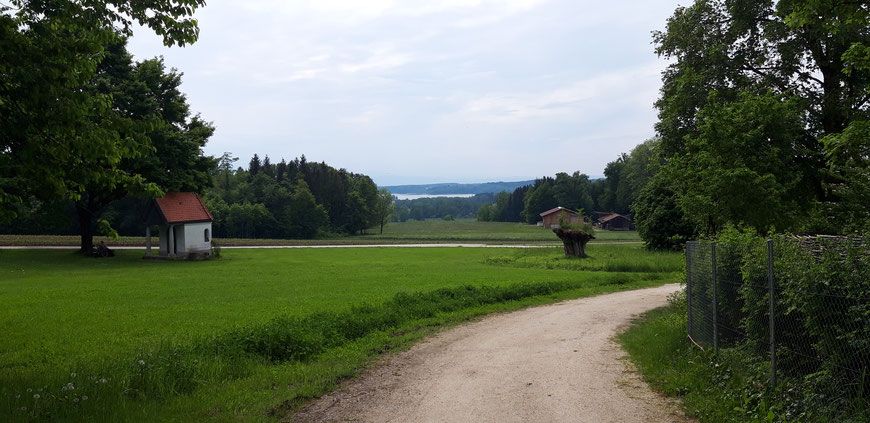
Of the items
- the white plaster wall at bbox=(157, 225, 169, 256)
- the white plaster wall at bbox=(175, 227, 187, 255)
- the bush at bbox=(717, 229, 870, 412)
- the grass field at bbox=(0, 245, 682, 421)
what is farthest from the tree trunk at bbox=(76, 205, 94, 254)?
the bush at bbox=(717, 229, 870, 412)

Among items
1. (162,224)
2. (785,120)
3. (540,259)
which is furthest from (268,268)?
(785,120)

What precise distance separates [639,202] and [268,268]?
3687cm

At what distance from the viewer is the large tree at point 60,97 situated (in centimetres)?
850

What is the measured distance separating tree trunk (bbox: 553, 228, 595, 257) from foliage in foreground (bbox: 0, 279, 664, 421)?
84.9ft

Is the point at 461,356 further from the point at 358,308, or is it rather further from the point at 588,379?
the point at 358,308

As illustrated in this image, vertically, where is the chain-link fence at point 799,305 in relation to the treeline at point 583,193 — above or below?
below

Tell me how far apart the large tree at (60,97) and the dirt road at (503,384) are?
17.5 feet

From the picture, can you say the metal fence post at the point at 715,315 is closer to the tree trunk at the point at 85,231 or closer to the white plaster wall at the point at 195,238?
the white plaster wall at the point at 195,238

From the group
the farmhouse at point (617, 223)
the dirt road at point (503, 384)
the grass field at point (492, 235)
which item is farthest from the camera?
the farmhouse at point (617, 223)

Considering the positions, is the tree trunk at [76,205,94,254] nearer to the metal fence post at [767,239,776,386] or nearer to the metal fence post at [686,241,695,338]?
the metal fence post at [686,241,695,338]

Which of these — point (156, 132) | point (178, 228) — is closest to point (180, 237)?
point (178, 228)

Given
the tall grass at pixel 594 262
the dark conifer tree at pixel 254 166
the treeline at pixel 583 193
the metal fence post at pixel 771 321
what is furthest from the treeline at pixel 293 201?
the metal fence post at pixel 771 321

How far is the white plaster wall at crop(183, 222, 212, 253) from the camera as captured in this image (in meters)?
41.8

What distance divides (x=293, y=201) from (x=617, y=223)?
72.1m
